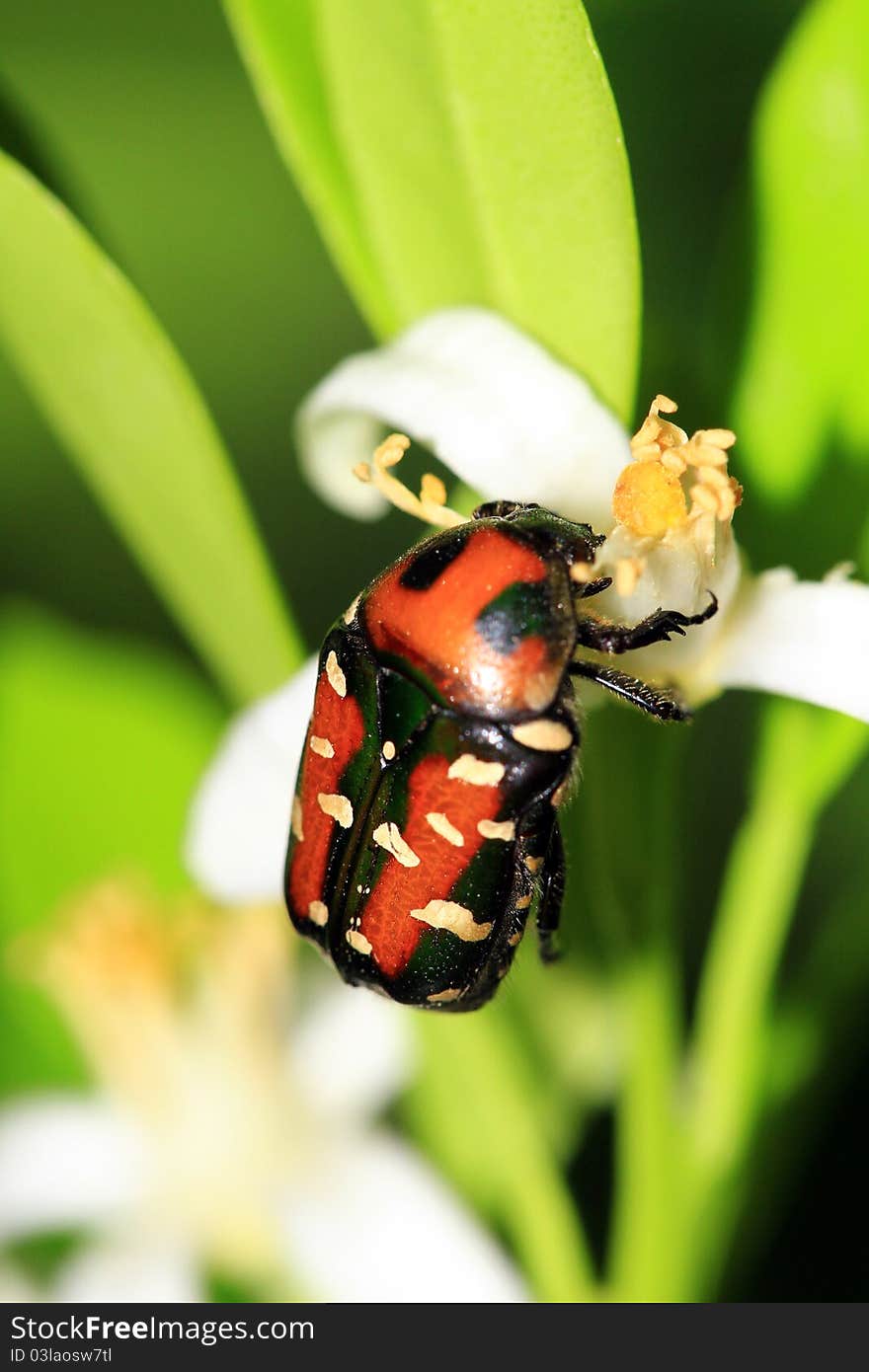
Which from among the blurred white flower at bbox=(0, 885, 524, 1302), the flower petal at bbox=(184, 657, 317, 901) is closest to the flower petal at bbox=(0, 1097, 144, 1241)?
the blurred white flower at bbox=(0, 885, 524, 1302)

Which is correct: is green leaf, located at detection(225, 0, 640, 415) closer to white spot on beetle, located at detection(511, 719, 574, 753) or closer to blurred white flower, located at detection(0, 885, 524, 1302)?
white spot on beetle, located at detection(511, 719, 574, 753)

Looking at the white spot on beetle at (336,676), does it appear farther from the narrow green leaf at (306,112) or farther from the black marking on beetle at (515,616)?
the narrow green leaf at (306,112)

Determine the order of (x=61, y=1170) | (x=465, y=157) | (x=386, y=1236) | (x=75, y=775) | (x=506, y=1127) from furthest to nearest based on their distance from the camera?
(x=75, y=775)
(x=61, y=1170)
(x=386, y=1236)
(x=506, y=1127)
(x=465, y=157)

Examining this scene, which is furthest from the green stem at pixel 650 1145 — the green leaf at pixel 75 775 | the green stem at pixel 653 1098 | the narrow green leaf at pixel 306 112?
the green leaf at pixel 75 775

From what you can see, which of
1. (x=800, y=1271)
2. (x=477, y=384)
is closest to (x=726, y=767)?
(x=800, y=1271)

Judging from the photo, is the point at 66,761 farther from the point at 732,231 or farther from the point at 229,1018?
the point at 732,231

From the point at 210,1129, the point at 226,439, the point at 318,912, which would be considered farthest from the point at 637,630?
the point at 226,439

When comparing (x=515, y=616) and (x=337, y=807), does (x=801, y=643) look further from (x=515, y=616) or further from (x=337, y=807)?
(x=337, y=807)
